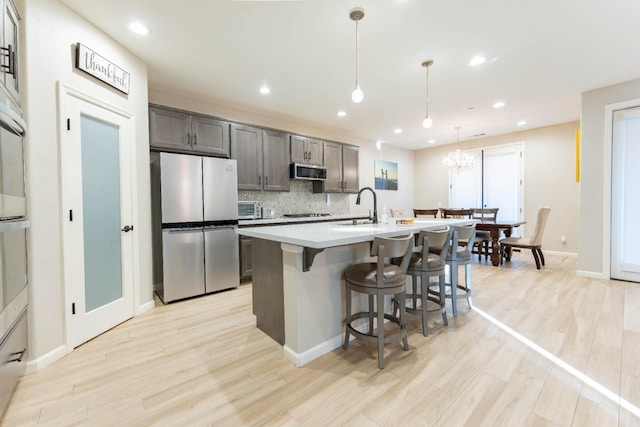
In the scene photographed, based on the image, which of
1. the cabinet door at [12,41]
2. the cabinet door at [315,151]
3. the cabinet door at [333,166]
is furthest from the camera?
the cabinet door at [333,166]

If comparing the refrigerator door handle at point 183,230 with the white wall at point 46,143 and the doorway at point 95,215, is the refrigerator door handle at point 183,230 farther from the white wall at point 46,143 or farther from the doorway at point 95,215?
the white wall at point 46,143

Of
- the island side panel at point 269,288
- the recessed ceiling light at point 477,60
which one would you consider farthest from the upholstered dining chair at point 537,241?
the island side panel at point 269,288

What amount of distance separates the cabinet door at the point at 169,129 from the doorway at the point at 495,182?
21.0 ft

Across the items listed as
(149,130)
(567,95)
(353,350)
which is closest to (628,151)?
(567,95)

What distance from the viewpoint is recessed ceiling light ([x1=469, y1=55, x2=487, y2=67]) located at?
296 centimetres

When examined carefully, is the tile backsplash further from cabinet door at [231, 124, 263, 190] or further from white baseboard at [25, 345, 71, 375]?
white baseboard at [25, 345, 71, 375]

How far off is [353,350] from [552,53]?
12.0 feet

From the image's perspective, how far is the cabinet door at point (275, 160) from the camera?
4457mm

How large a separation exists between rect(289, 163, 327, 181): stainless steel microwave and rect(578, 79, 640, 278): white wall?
4.01m

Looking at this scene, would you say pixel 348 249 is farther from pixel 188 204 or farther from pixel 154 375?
pixel 188 204

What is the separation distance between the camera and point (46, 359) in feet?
6.43

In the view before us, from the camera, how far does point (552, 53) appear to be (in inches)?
114

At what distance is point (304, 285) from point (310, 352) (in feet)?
1.66

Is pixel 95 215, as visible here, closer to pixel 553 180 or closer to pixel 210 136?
pixel 210 136
